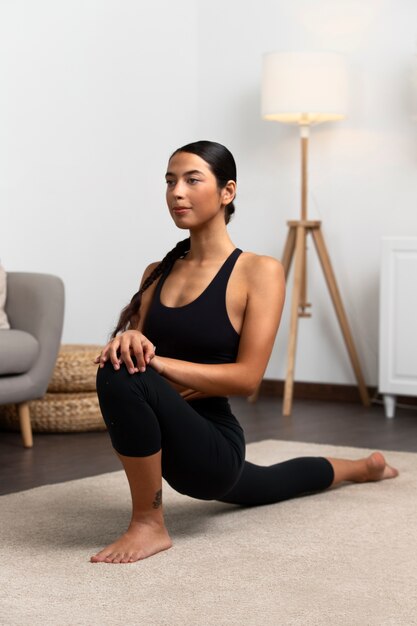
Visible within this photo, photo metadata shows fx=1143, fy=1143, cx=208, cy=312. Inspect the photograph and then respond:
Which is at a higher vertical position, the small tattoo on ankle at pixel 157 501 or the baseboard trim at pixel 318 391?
the small tattoo on ankle at pixel 157 501

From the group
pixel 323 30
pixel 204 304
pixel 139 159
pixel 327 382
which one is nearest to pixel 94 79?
pixel 139 159

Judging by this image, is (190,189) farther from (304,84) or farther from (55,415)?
(304,84)

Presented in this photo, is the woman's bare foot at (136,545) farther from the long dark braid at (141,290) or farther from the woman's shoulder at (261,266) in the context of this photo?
the woman's shoulder at (261,266)

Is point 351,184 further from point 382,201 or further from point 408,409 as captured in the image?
point 408,409

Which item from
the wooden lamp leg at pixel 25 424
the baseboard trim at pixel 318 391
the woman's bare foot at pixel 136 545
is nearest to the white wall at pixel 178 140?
the baseboard trim at pixel 318 391

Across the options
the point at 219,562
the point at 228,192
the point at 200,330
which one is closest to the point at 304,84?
the point at 228,192

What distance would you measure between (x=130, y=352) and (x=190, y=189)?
42 cm

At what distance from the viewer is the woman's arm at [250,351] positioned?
238cm

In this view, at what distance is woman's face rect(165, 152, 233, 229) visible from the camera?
2488mm

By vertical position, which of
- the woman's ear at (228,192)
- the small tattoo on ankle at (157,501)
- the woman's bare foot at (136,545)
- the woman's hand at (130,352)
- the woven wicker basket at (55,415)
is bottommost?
the woven wicker basket at (55,415)

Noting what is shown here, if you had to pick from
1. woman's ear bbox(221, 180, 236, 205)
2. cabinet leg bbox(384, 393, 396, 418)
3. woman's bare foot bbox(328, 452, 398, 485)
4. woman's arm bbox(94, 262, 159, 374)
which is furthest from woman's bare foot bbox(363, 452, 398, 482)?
cabinet leg bbox(384, 393, 396, 418)

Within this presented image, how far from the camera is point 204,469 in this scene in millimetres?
2449

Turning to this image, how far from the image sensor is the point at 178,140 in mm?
5941

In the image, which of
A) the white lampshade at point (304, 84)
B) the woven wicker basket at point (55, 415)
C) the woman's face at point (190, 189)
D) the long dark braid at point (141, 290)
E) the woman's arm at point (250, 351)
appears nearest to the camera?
the woman's arm at point (250, 351)
